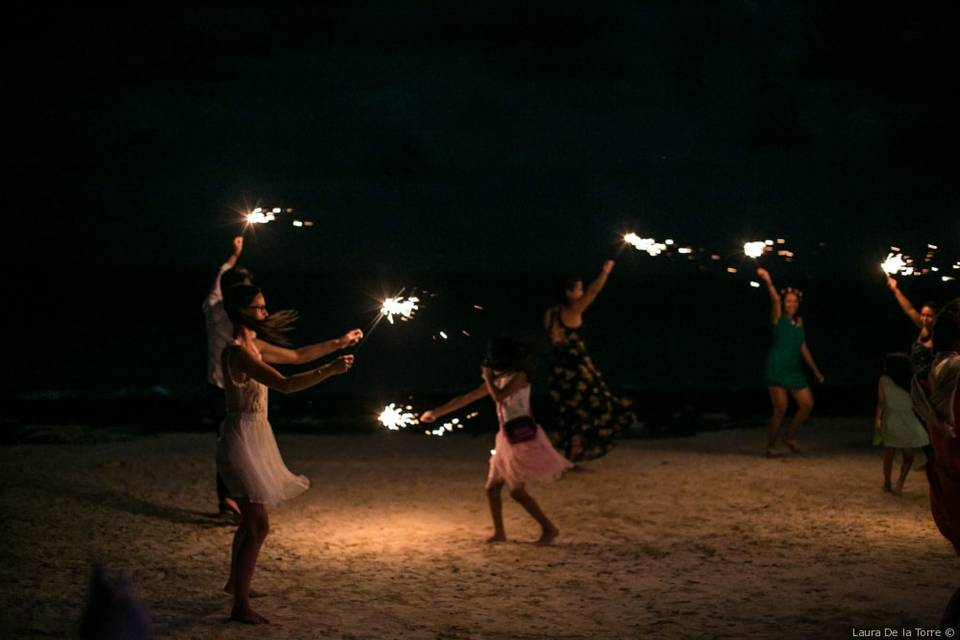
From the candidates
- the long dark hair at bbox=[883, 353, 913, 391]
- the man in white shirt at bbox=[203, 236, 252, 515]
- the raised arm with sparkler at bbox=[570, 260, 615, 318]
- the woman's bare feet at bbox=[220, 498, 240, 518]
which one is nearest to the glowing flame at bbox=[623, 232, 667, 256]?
the raised arm with sparkler at bbox=[570, 260, 615, 318]

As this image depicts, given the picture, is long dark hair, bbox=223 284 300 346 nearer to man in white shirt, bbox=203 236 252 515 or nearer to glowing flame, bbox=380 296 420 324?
glowing flame, bbox=380 296 420 324

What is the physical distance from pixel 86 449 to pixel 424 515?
6.01m

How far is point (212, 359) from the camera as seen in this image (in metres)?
10.4

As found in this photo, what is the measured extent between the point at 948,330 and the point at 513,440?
3.96 metres

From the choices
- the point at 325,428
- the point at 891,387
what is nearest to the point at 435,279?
the point at 325,428

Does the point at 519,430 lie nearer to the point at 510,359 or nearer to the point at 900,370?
the point at 510,359

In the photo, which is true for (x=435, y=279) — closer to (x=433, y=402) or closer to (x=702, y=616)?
(x=433, y=402)

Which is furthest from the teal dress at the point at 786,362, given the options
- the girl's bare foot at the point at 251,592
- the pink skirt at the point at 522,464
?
the girl's bare foot at the point at 251,592

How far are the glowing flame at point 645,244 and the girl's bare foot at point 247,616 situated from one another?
4539 millimetres

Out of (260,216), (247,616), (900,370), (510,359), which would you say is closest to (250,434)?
(247,616)

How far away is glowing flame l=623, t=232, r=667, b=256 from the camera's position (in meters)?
10.2

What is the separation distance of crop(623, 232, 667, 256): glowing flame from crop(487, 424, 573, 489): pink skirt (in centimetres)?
191

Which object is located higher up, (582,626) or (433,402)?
(582,626)

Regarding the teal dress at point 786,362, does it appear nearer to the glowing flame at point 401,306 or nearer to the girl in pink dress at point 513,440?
the girl in pink dress at point 513,440
